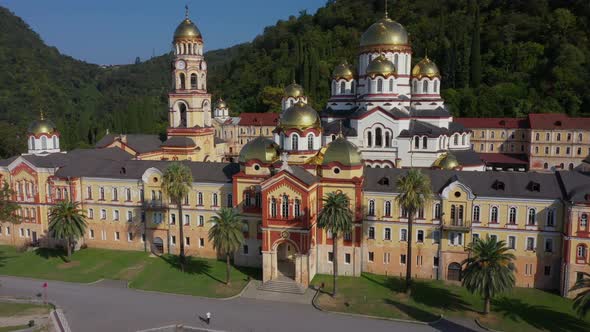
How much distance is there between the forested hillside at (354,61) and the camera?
101 m

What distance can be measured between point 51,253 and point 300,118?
29.9m

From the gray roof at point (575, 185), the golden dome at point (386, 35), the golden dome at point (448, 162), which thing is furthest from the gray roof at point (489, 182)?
the golden dome at point (386, 35)

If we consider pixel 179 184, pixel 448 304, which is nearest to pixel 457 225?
pixel 448 304

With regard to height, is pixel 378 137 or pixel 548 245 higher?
pixel 378 137

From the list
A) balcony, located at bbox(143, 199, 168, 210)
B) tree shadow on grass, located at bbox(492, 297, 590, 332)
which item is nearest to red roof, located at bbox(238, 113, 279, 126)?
balcony, located at bbox(143, 199, 168, 210)

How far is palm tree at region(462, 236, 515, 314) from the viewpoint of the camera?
35125 millimetres

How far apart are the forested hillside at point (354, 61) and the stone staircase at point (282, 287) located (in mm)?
59244

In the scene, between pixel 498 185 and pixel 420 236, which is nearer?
pixel 498 185

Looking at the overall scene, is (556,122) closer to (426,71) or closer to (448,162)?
(426,71)

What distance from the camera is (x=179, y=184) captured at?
45.5 m

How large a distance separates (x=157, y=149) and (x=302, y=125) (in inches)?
1401

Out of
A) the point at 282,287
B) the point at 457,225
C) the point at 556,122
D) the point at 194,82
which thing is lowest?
the point at 282,287

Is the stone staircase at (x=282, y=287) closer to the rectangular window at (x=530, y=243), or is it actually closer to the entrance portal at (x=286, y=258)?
the entrance portal at (x=286, y=258)

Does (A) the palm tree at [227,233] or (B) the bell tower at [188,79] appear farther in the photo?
(B) the bell tower at [188,79]
